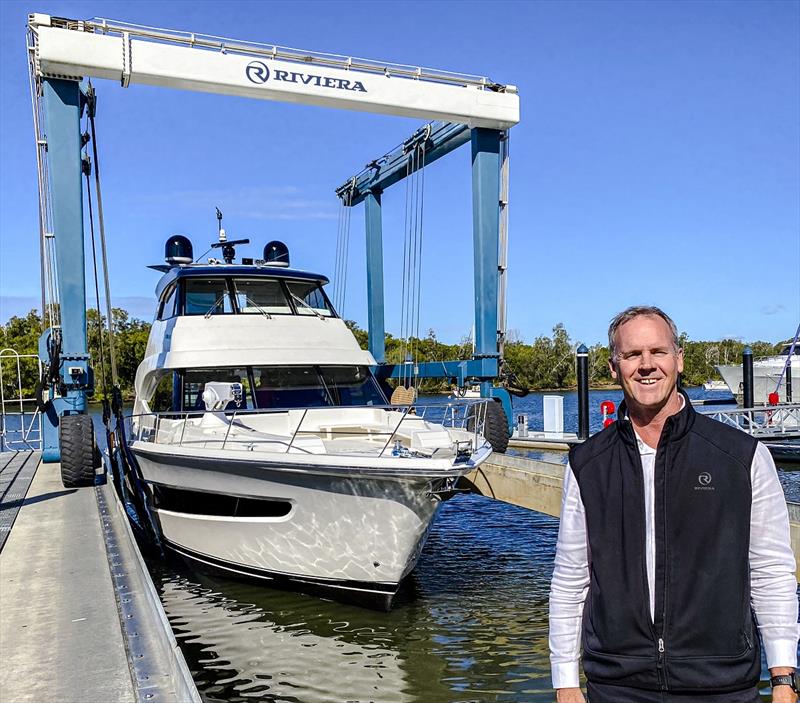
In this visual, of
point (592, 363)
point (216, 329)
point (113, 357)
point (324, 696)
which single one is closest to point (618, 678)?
point (324, 696)

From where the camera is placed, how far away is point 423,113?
43.3 feet

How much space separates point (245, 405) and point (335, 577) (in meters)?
2.72

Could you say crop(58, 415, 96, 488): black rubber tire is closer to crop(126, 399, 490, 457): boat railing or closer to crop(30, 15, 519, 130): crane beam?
crop(126, 399, 490, 457): boat railing

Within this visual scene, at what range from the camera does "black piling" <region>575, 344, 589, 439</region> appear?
1697 cm

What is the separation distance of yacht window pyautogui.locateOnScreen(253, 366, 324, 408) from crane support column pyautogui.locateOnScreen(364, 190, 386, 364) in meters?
7.99

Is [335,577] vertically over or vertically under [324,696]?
over

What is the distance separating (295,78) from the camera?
12.4m

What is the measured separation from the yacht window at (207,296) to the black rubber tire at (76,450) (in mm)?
2093

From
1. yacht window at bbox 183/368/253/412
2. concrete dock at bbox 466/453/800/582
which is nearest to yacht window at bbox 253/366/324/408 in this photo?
yacht window at bbox 183/368/253/412

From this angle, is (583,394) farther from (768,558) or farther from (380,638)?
(768,558)

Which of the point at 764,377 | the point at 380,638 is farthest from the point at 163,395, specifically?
the point at 764,377

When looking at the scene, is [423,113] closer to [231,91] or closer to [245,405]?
[231,91]

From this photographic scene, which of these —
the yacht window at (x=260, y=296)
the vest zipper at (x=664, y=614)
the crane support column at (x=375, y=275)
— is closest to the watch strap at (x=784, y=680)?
the vest zipper at (x=664, y=614)

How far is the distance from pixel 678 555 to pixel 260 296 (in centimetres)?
894
